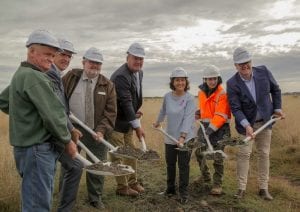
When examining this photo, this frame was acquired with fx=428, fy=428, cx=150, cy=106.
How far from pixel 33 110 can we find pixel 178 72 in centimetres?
302

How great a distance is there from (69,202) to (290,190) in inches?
157

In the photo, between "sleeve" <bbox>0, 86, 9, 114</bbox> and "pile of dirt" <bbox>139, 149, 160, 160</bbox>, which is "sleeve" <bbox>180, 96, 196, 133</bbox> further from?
"sleeve" <bbox>0, 86, 9, 114</bbox>

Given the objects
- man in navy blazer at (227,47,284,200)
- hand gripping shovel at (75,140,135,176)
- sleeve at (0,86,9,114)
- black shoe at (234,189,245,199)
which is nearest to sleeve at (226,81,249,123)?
man in navy blazer at (227,47,284,200)

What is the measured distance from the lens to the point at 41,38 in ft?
12.6

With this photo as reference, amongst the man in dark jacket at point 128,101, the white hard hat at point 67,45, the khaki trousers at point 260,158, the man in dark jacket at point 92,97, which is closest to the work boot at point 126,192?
the man in dark jacket at point 128,101

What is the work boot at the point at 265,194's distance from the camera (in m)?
6.83

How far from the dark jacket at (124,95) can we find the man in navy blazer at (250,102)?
156 cm

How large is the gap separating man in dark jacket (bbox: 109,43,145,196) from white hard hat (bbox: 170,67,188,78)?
0.50 m

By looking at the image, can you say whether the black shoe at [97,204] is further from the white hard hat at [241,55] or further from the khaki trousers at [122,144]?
the white hard hat at [241,55]

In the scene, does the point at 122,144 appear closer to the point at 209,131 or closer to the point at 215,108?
the point at 209,131

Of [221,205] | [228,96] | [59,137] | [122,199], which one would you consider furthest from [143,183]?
[59,137]

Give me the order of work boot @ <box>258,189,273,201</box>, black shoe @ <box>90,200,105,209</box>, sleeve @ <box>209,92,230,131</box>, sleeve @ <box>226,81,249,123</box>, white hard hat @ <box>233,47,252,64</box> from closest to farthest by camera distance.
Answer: black shoe @ <box>90,200,105,209</box>
white hard hat @ <box>233,47,252,64</box>
sleeve @ <box>226,81,249,123</box>
sleeve @ <box>209,92,230,131</box>
work boot @ <box>258,189,273,201</box>

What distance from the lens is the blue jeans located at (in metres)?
3.87

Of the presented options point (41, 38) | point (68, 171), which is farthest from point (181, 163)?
point (41, 38)
